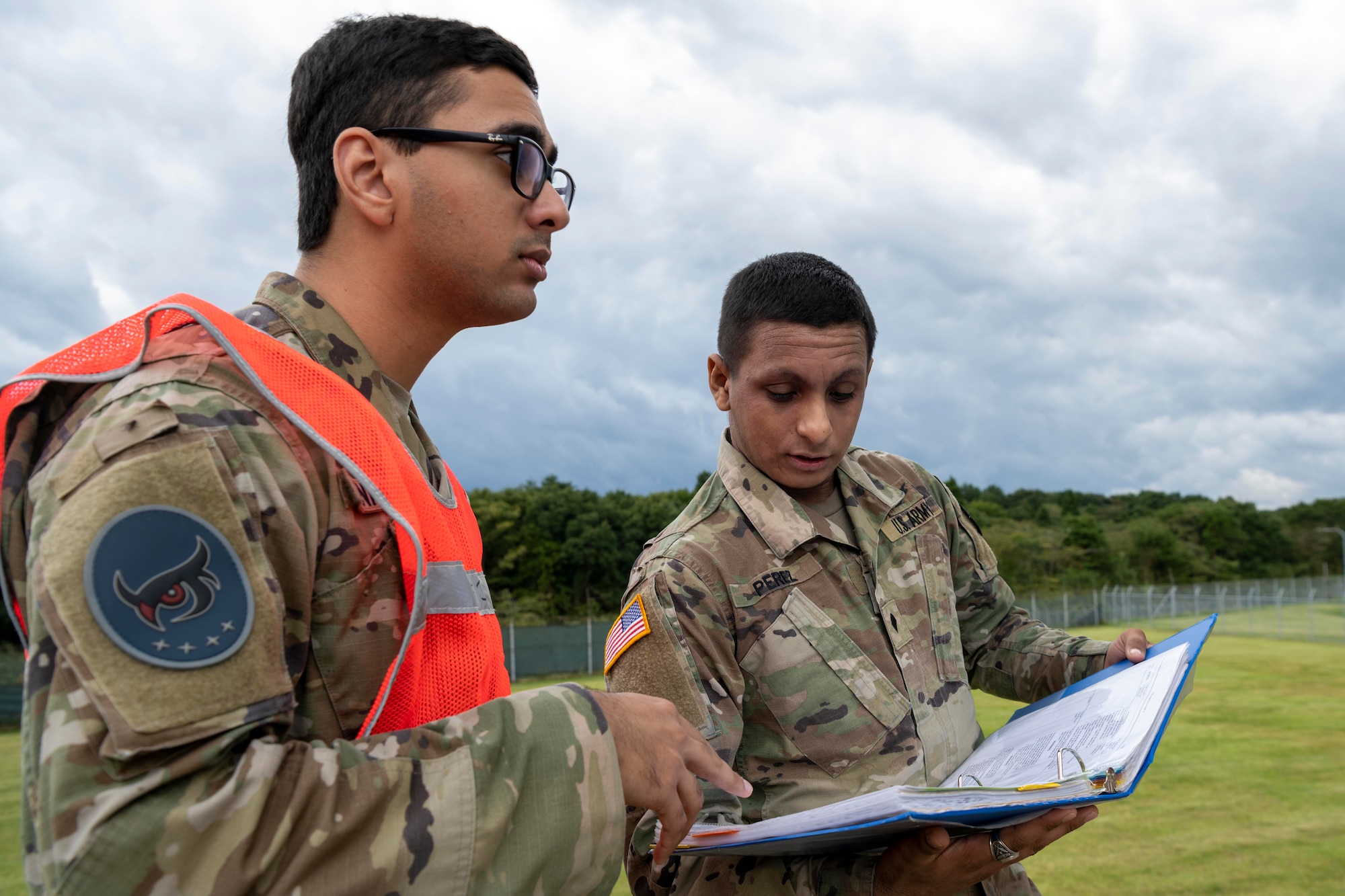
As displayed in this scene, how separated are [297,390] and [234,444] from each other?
5.8 inches

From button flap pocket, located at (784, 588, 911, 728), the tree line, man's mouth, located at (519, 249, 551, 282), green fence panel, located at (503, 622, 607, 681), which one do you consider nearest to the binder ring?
button flap pocket, located at (784, 588, 911, 728)

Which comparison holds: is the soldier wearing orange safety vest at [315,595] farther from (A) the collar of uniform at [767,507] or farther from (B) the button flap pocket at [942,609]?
(B) the button flap pocket at [942,609]

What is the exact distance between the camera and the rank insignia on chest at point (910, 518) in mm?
2359

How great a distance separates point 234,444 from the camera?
41.5 inches

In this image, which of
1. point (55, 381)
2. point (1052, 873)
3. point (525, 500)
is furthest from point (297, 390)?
point (525, 500)

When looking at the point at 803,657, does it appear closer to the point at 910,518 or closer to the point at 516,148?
the point at 910,518

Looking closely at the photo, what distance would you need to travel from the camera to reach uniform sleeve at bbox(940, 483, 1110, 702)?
2418mm

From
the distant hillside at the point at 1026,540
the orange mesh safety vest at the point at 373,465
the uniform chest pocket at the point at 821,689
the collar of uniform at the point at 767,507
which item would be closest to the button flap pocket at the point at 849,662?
the uniform chest pocket at the point at 821,689

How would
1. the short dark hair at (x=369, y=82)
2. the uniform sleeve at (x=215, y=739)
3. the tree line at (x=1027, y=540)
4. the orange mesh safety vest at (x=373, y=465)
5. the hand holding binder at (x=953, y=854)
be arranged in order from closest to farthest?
the uniform sleeve at (x=215, y=739) < the orange mesh safety vest at (x=373, y=465) < the short dark hair at (x=369, y=82) < the hand holding binder at (x=953, y=854) < the tree line at (x=1027, y=540)

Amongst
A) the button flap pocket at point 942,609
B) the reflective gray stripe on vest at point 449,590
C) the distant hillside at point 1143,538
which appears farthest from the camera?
the distant hillside at point 1143,538

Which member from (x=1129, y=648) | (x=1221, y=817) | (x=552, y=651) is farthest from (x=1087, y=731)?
(x=552, y=651)

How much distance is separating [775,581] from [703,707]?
0.40m

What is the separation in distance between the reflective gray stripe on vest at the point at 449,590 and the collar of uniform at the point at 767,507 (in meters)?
0.98

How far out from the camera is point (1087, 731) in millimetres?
1782
